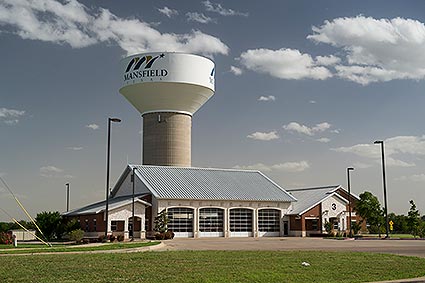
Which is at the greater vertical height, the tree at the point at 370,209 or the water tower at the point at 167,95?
the water tower at the point at 167,95

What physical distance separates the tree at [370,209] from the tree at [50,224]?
33909 millimetres

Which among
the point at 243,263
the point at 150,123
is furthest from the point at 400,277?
the point at 150,123

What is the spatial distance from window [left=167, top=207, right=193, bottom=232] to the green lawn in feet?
118

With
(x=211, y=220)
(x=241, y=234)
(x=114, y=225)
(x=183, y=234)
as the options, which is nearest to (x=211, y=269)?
(x=114, y=225)

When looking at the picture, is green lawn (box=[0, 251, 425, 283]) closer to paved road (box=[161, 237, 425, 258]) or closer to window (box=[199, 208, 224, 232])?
paved road (box=[161, 237, 425, 258])

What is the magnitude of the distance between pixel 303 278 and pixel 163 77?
50744 mm

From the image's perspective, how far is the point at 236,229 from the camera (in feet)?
213

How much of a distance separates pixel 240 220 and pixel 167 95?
16.9 m

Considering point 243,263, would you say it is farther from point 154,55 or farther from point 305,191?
point 305,191

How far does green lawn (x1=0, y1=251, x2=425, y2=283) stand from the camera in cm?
1817

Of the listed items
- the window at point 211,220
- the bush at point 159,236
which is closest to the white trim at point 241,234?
the window at point 211,220

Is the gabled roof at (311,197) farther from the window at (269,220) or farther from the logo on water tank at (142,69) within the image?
the logo on water tank at (142,69)

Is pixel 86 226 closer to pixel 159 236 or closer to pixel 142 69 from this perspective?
pixel 159 236

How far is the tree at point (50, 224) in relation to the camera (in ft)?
187
